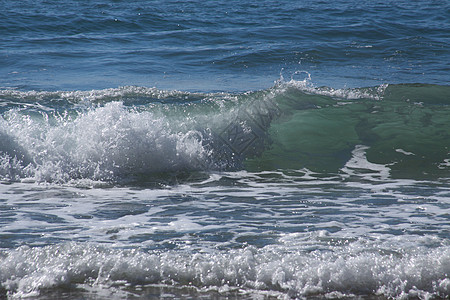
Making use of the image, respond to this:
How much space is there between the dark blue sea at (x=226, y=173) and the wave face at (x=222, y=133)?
3 centimetres

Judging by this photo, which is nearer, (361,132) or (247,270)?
(247,270)

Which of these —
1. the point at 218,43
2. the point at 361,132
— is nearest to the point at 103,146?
the point at 361,132

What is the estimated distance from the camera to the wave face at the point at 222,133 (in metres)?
5.72

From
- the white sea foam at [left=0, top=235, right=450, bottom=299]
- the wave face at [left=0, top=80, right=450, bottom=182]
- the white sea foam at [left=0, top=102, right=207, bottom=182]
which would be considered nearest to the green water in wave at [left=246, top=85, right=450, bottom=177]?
the wave face at [left=0, top=80, right=450, bottom=182]

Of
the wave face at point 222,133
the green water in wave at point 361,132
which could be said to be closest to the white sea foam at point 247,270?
the wave face at point 222,133

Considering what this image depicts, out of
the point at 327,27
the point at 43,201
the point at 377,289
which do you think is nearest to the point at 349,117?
the point at 43,201

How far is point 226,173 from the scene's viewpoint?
5.73m

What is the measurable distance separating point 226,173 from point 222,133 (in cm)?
119

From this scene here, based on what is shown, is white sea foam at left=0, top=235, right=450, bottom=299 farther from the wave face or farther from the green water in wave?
the green water in wave

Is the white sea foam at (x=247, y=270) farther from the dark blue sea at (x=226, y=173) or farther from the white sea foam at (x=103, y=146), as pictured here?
the white sea foam at (x=103, y=146)

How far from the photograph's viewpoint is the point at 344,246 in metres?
3.16

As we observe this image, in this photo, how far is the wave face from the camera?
18.8 ft

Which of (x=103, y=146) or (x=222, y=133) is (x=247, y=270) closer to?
(x=103, y=146)

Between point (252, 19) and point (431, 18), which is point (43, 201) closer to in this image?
point (252, 19)
